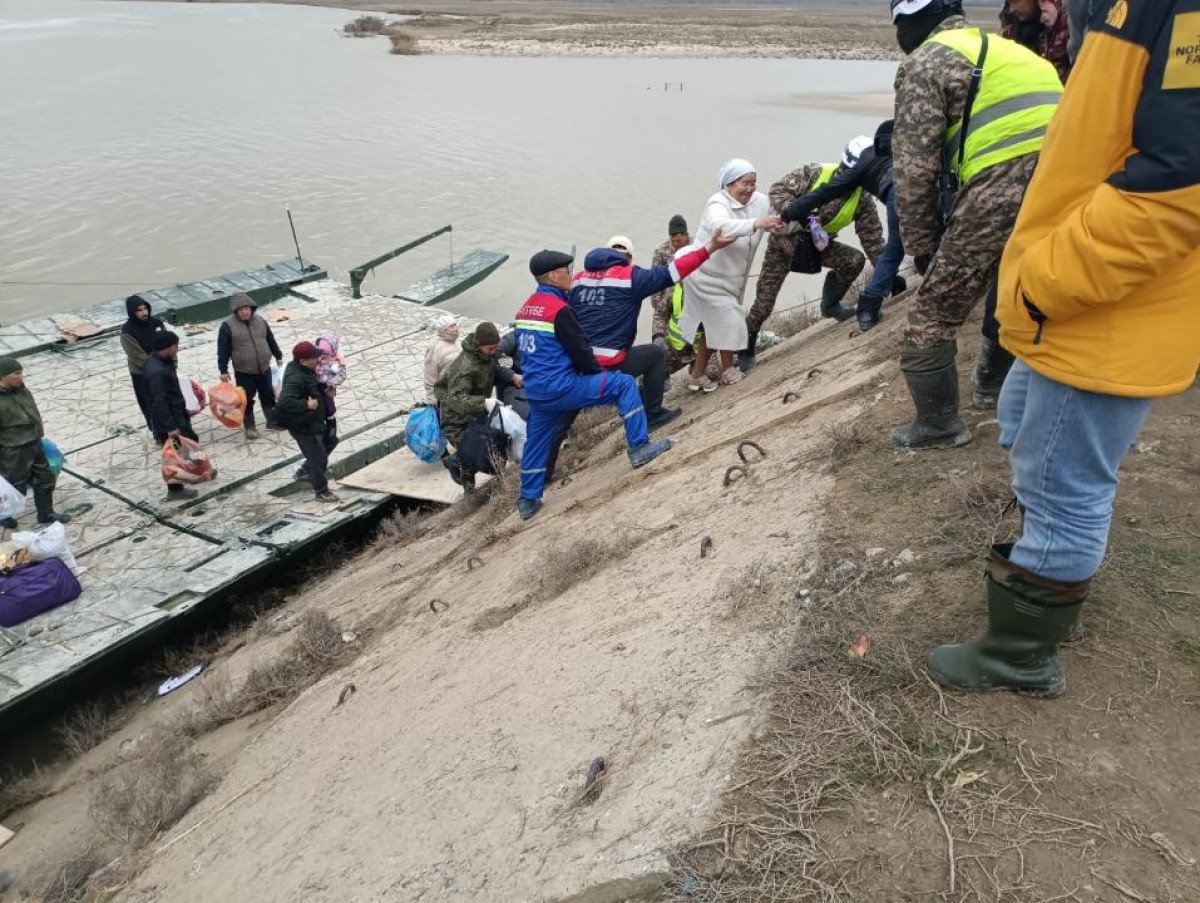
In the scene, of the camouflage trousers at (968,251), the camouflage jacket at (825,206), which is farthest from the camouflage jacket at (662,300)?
the camouflage trousers at (968,251)

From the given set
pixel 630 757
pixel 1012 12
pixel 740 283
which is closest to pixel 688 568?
pixel 630 757

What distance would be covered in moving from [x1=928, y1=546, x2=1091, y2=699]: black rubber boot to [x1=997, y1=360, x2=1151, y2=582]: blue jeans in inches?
1.8

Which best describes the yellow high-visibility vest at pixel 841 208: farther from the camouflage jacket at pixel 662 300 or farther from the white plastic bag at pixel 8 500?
the white plastic bag at pixel 8 500

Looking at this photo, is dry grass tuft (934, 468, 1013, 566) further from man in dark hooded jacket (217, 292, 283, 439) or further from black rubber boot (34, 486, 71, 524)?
black rubber boot (34, 486, 71, 524)

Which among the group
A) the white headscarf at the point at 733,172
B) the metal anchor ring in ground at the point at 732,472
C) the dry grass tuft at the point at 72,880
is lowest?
the dry grass tuft at the point at 72,880

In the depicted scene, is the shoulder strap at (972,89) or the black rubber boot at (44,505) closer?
the shoulder strap at (972,89)

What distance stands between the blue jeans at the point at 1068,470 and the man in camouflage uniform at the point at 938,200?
1.41 metres

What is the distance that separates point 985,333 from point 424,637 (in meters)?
3.35

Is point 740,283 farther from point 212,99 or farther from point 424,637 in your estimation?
point 212,99

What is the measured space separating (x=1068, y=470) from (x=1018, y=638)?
52 cm

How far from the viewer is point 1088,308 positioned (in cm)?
187

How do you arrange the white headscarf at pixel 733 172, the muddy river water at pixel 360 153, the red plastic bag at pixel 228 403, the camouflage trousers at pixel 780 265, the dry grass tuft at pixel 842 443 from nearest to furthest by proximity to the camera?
the dry grass tuft at pixel 842 443 < the white headscarf at pixel 733 172 < the camouflage trousers at pixel 780 265 < the red plastic bag at pixel 228 403 < the muddy river water at pixel 360 153

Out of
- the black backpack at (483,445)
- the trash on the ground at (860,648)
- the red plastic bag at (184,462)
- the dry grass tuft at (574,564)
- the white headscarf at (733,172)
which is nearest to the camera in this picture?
the trash on the ground at (860,648)

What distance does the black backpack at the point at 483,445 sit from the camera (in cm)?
719
